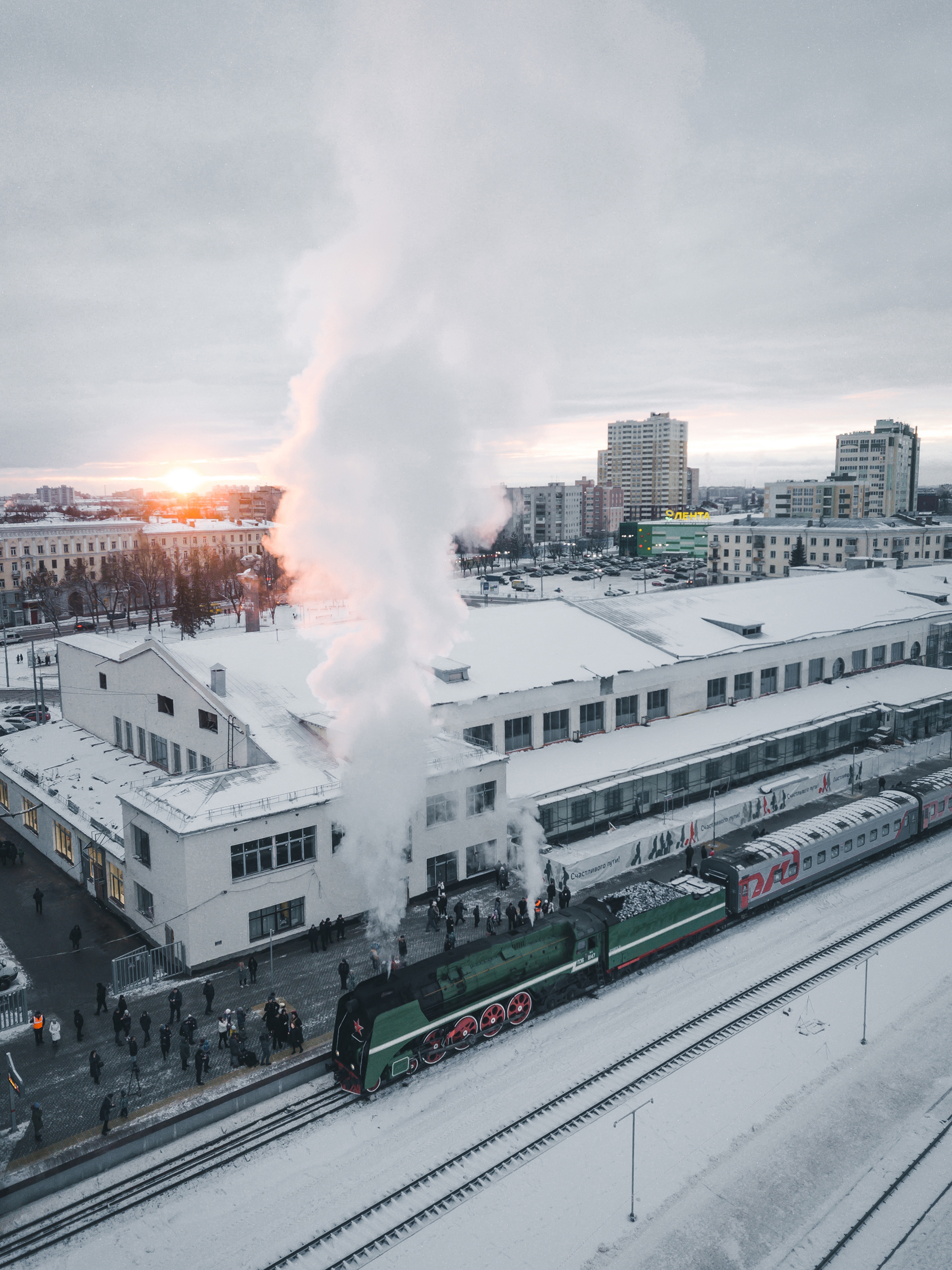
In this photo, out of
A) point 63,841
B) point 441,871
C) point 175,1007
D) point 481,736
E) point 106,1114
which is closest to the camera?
point 106,1114

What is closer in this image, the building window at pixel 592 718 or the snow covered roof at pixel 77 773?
the snow covered roof at pixel 77 773

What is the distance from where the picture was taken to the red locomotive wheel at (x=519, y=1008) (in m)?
28.1

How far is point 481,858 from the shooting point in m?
40.2

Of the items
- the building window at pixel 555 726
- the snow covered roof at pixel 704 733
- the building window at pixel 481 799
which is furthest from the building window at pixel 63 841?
the building window at pixel 555 726

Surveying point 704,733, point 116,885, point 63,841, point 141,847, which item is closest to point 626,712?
point 704,733

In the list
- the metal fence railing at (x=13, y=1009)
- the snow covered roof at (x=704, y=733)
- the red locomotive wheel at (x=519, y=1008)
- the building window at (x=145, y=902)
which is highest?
the snow covered roof at (x=704, y=733)

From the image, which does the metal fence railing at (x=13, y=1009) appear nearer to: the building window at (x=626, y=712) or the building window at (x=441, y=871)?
the building window at (x=441, y=871)

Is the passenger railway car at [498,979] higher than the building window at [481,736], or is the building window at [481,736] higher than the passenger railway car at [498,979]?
the building window at [481,736]

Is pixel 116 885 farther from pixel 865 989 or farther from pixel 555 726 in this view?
pixel 865 989

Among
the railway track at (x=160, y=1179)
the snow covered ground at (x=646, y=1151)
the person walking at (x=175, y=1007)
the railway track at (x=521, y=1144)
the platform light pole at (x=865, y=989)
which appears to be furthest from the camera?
the person walking at (x=175, y=1007)

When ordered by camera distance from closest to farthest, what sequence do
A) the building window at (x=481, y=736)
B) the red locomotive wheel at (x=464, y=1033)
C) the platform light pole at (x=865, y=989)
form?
the red locomotive wheel at (x=464, y=1033) < the platform light pole at (x=865, y=989) < the building window at (x=481, y=736)

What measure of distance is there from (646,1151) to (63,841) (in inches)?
1277

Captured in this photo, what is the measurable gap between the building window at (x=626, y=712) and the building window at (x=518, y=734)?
22.2 feet

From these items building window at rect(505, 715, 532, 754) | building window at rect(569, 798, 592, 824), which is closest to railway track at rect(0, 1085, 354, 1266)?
building window at rect(569, 798, 592, 824)
